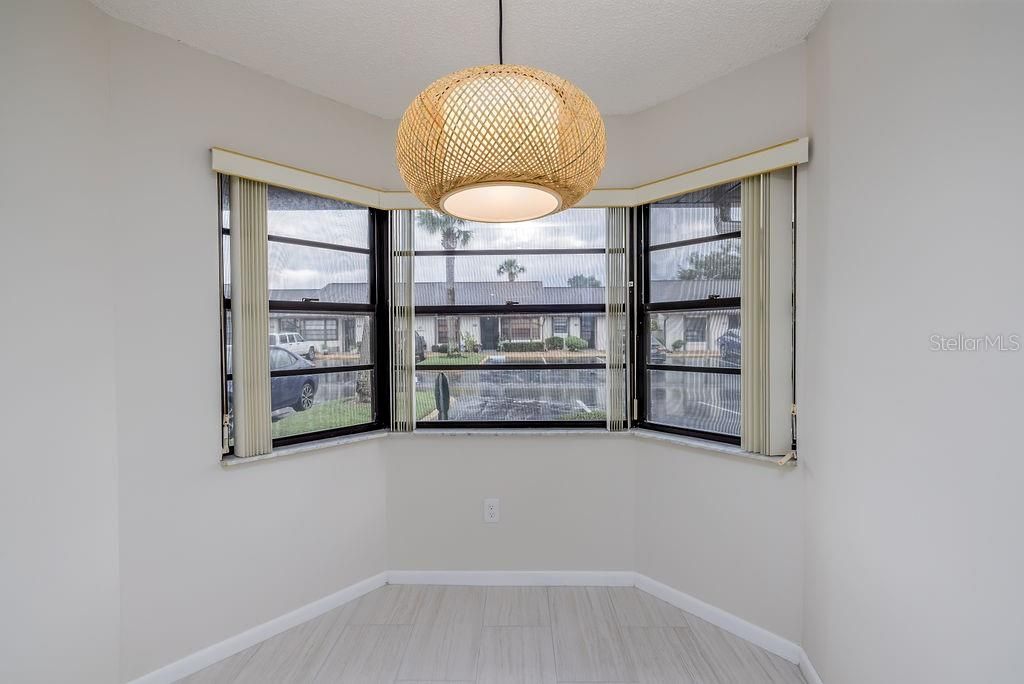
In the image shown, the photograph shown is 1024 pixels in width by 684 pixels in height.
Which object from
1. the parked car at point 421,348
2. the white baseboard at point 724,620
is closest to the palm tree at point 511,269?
the parked car at point 421,348

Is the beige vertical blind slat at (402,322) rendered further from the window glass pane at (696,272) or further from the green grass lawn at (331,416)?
the window glass pane at (696,272)

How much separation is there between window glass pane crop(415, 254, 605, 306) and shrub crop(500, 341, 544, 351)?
24 centimetres

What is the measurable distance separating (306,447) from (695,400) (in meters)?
2.04

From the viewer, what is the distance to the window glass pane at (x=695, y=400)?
93.6 inches

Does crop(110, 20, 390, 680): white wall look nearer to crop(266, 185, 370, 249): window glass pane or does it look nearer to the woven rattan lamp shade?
crop(266, 185, 370, 249): window glass pane

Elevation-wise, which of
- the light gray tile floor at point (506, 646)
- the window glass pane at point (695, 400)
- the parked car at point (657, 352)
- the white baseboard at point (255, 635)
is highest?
the parked car at point (657, 352)

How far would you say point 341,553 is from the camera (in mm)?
2570

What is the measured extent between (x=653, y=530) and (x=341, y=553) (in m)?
1.72

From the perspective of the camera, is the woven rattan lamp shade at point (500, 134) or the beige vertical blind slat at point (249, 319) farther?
the beige vertical blind slat at point (249, 319)

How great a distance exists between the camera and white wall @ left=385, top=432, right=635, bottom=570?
2.71 meters

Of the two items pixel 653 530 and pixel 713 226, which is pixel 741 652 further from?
pixel 713 226
